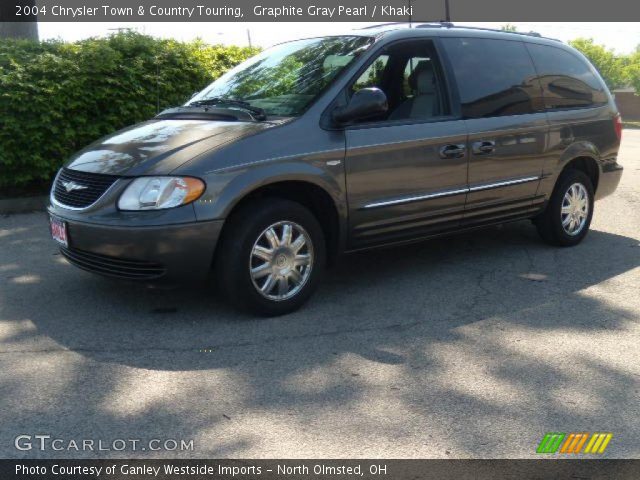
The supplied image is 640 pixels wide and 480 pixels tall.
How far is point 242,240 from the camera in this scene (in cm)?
482

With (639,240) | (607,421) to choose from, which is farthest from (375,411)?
(639,240)

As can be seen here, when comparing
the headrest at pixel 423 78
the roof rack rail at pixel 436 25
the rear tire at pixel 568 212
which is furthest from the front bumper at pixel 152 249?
the rear tire at pixel 568 212

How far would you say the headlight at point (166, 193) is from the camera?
4.65 metres

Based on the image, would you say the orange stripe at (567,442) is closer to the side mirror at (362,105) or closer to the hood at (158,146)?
the side mirror at (362,105)

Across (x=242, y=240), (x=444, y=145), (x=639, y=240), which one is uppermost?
(x=444, y=145)

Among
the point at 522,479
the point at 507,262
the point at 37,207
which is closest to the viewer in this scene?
the point at 522,479

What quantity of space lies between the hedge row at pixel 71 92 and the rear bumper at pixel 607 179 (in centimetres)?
459

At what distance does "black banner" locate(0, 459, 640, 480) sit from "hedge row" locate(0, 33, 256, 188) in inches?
225

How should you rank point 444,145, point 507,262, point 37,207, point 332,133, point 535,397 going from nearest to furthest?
point 535,397
point 332,133
point 444,145
point 507,262
point 37,207

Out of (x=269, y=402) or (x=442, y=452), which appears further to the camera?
(x=269, y=402)

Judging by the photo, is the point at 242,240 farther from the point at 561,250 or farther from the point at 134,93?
the point at 134,93

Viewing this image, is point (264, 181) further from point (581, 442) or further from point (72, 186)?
point (581, 442)

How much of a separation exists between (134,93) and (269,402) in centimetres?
606

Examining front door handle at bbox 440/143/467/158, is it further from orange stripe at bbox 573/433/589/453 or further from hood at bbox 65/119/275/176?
orange stripe at bbox 573/433/589/453
